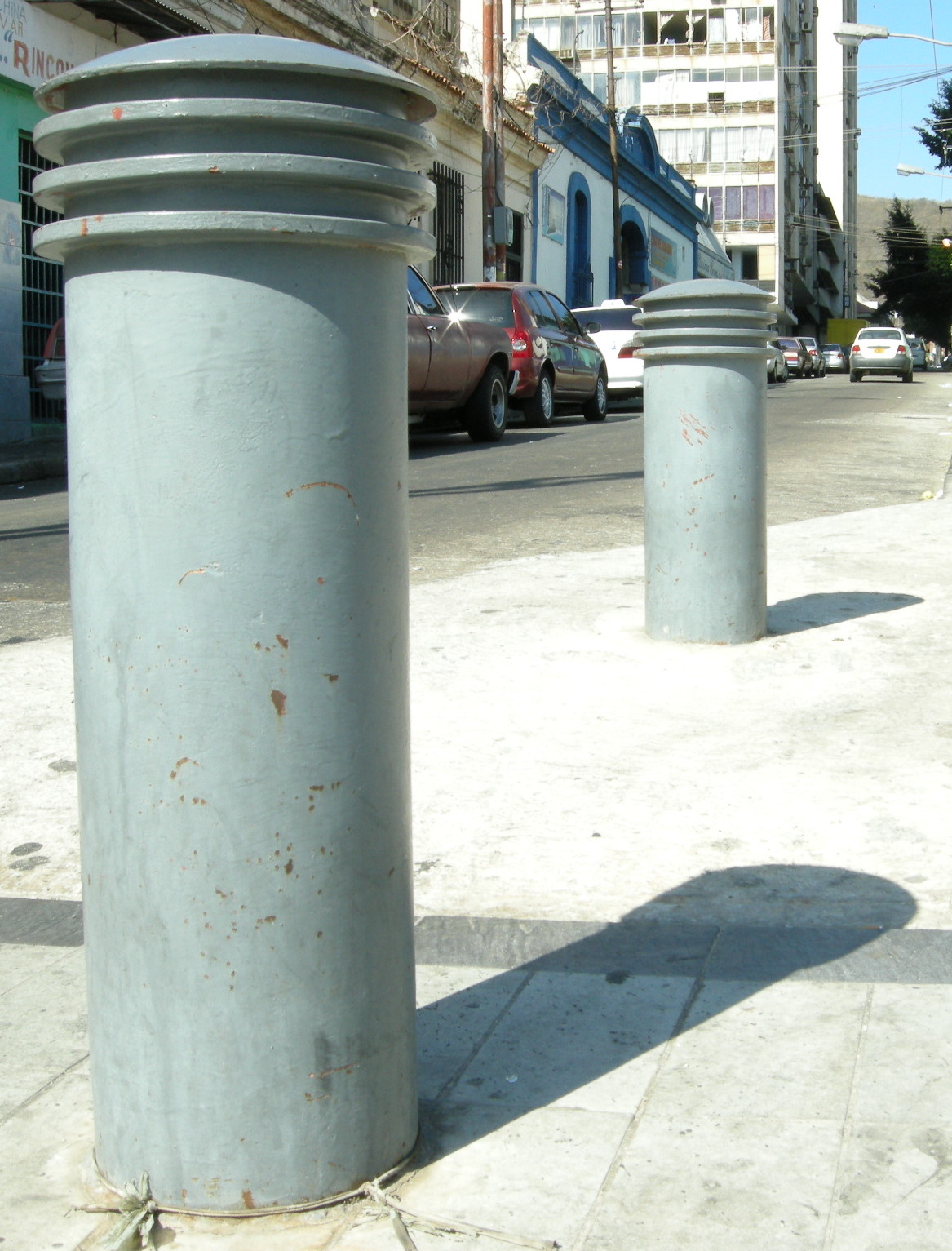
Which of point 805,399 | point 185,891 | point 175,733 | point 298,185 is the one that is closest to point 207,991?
point 185,891

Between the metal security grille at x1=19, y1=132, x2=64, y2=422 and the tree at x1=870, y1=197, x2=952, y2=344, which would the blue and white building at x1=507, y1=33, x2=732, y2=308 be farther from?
the tree at x1=870, y1=197, x2=952, y2=344

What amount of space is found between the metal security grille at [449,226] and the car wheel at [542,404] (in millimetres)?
9654

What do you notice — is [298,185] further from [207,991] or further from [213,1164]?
[213,1164]

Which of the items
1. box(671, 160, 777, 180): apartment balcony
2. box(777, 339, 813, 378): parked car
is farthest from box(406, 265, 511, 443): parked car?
box(671, 160, 777, 180): apartment balcony

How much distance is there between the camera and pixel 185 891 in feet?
6.28

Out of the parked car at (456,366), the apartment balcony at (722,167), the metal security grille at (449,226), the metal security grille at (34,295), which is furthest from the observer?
the apartment balcony at (722,167)

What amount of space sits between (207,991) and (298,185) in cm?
106

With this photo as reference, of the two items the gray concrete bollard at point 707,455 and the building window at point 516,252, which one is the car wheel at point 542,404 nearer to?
the gray concrete bollard at point 707,455

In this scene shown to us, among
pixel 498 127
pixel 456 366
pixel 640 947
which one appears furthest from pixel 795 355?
pixel 640 947

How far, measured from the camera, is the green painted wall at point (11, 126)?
51.4ft

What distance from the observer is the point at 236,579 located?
187 centimetres

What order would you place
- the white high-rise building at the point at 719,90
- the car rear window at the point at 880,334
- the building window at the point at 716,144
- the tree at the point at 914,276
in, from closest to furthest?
the car rear window at the point at 880,334 → the white high-rise building at the point at 719,90 → the building window at the point at 716,144 → the tree at the point at 914,276

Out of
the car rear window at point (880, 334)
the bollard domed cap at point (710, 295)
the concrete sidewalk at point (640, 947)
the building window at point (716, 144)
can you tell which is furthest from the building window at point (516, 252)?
the building window at point (716, 144)

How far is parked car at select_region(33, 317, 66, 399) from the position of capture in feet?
51.9
